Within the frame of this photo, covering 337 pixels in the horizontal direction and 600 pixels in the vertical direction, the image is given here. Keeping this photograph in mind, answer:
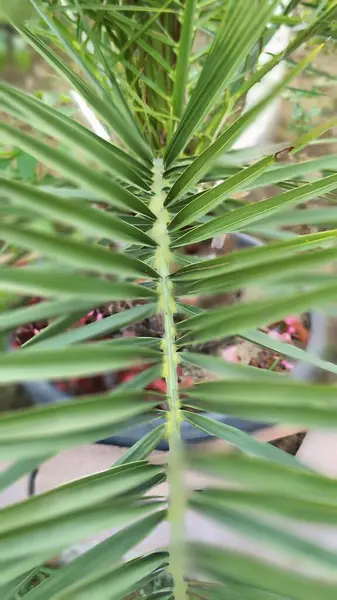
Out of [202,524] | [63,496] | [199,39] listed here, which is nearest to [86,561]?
[63,496]

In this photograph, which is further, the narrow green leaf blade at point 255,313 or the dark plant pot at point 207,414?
the dark plant pot at point 207,414

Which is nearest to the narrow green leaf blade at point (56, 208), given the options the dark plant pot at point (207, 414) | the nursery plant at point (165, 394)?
the nursery plant at point (165, 394)

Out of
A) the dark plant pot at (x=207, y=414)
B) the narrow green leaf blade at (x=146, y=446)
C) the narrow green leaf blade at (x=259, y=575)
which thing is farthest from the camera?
the dark plant pot at (x=207, y=414)

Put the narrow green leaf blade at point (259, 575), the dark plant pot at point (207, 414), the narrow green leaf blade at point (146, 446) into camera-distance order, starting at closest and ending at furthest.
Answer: the narrow green leaf blade at point (259, 575), the narrow green leaf blade at point (146, 446), the dark plant pot at point (207, 414)

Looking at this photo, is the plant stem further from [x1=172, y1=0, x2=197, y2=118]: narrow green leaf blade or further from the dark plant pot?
the dark plant pot

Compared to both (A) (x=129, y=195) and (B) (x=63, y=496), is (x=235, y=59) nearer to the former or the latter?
(A) (x=129, y=195)

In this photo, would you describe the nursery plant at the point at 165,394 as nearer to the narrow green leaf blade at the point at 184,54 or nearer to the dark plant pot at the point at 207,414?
the narrow green leaf blade at the point at 184,54
